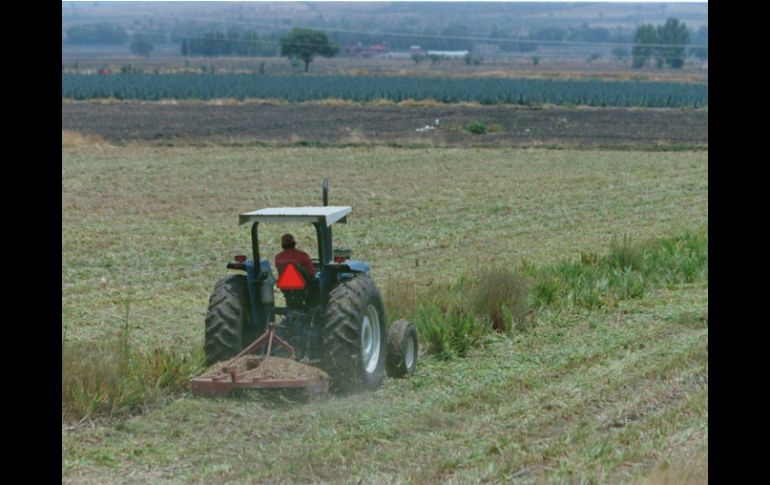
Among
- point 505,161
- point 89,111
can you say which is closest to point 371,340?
point 505,161

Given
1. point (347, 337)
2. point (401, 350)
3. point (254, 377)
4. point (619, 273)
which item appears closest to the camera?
point (254, 377)

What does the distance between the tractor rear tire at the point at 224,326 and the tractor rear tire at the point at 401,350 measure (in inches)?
54.7

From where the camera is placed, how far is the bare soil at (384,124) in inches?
1793

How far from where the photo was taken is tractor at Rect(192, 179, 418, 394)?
9.57 meters

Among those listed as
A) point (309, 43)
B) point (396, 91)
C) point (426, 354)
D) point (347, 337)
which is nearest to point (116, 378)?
point (347, 337)

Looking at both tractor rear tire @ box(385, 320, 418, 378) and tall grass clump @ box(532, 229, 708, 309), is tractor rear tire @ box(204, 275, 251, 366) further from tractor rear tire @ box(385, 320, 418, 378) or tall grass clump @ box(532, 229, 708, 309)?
tall grass clump @ box(532, 229, 708, 309)

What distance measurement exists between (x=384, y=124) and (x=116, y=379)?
45084mm

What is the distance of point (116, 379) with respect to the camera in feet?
30.3

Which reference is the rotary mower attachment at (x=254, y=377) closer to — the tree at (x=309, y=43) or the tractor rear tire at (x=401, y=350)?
the tractor rear tire at (x=401, y=350)

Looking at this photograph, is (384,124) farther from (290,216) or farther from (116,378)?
(116,378)

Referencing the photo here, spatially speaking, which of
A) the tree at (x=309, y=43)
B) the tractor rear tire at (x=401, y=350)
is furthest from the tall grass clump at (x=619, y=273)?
the tree at (x=309, y=43)
